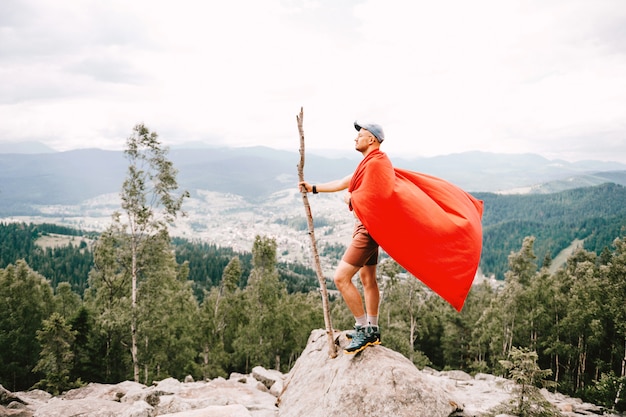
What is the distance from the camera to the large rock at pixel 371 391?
700 centimetres

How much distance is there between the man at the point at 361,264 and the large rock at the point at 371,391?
39 centimetres

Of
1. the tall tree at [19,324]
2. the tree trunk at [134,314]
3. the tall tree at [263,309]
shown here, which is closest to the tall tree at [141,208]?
the tree trunk at [134,314]

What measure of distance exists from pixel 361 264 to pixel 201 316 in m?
31.3

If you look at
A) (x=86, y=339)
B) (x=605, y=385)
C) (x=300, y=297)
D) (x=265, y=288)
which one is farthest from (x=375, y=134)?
(x=300, y=297)

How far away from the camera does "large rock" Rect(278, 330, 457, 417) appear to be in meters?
7.00

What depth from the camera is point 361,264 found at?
24.3 ft

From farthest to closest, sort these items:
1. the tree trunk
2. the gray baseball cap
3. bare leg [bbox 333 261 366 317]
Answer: the tree trunk < bare leg [bbox 333 261 366 317] < the gray baseball cap

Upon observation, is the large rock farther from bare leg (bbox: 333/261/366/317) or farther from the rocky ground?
bare leg (bbox: 333/261/366/317)

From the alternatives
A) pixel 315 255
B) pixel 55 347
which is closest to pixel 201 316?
pixel 55 347

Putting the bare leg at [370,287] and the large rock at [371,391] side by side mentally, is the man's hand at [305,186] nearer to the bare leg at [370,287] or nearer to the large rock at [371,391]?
the bare leg at [370,287]

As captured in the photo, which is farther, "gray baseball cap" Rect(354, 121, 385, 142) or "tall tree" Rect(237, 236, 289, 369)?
"tall tree" Rect(237, 236, 289, 369)

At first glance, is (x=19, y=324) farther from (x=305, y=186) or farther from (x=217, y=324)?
(x=305, y=186)

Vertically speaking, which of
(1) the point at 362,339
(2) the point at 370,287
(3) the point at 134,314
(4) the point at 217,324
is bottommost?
(4) the point at 217,324

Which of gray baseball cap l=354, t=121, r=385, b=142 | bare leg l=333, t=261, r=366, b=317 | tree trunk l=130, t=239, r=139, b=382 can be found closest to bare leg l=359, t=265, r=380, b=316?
bare leg l=333, t=261, r=366, b=317
